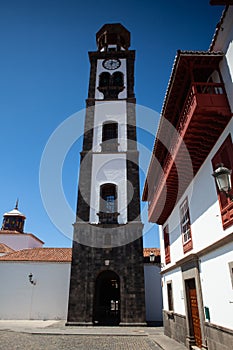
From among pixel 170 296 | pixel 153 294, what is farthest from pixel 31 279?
pixel 170 296

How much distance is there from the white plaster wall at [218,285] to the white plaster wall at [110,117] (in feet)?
41.9

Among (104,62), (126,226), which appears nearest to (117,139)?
(126,226)

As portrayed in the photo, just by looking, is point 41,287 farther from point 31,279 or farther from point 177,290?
point 177,290

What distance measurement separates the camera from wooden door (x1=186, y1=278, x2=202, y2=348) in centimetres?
737

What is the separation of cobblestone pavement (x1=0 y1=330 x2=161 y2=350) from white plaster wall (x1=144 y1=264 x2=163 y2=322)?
21.0ft

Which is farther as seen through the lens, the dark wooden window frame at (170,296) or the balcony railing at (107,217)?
the balcony railing at (107,217)

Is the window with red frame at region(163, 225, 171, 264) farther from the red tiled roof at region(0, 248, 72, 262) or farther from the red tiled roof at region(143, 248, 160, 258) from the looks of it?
the red tiled roof at region(0, 248, 72, 262)

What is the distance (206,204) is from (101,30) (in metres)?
24.6

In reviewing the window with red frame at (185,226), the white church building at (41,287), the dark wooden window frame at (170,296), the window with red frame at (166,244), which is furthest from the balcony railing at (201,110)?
the white church building at (41,287)

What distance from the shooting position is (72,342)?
9.31 m

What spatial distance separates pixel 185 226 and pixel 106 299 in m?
14.1

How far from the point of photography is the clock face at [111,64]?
22.3m

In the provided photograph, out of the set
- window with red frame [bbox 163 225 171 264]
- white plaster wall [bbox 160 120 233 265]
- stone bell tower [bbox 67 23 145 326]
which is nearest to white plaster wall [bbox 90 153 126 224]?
stone bell tower [bbox 67 23 145 326]

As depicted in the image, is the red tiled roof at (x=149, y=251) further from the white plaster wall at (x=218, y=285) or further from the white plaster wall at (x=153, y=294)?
the white plaster wall at (x=218, y=285)
